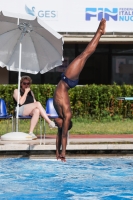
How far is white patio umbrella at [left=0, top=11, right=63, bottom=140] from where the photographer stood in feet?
39.5

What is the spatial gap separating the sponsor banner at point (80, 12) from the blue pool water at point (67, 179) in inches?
455

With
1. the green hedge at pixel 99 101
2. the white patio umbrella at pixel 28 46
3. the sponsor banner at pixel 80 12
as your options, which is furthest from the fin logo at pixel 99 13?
the white patio umbrella at pixel 28 46

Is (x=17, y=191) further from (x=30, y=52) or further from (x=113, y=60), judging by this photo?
(x=113, y=60)

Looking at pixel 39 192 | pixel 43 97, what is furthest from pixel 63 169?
pixel 43 97

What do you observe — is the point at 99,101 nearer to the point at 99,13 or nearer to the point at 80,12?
the point at 99,13

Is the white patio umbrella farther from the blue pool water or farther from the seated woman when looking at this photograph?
the blue pool water

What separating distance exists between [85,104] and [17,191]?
1112 cm

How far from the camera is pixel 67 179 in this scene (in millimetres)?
8531

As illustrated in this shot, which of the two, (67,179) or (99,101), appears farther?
(99,101)

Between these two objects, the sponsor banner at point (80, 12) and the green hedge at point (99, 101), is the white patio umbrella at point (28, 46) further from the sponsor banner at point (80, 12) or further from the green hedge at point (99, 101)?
the sponsor banner at point (80, 12)

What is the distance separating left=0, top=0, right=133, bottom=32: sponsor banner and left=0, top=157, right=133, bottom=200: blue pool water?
37.9ft

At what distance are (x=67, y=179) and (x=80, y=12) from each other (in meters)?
13.4

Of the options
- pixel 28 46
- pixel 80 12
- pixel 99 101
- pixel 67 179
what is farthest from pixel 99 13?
pixel 67 179

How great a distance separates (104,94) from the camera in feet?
60.6
